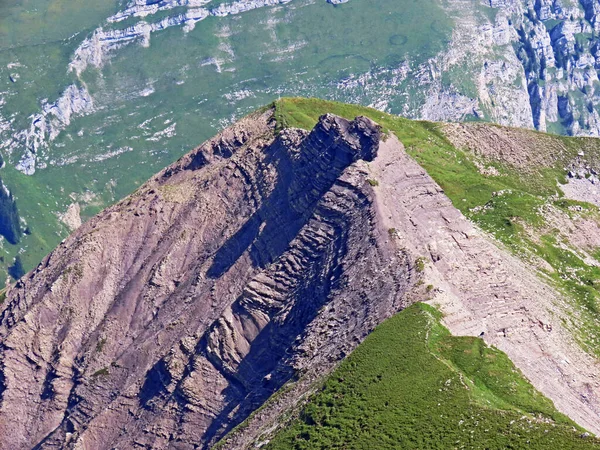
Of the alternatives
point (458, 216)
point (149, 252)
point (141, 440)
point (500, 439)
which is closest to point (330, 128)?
point (458, 216)

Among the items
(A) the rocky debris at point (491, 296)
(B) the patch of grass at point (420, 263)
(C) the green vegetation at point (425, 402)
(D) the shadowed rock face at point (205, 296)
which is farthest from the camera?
(D) the shadowed rock face at point (205, 296)

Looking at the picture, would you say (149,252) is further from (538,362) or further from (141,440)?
(538,362)

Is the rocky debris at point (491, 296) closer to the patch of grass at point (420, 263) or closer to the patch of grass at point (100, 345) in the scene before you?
the patch of grass at point (420, 263)

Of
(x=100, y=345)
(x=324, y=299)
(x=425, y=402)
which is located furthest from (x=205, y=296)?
(x=425, y=402)

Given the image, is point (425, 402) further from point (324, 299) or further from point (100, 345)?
point (100, 345)

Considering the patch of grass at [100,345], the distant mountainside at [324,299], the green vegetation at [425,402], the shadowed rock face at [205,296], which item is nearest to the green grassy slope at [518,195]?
the distant mountainside at [324,299]

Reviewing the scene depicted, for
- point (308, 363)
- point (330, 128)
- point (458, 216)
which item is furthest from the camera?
point (330, 128)

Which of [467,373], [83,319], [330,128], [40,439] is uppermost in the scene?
[330,128]
